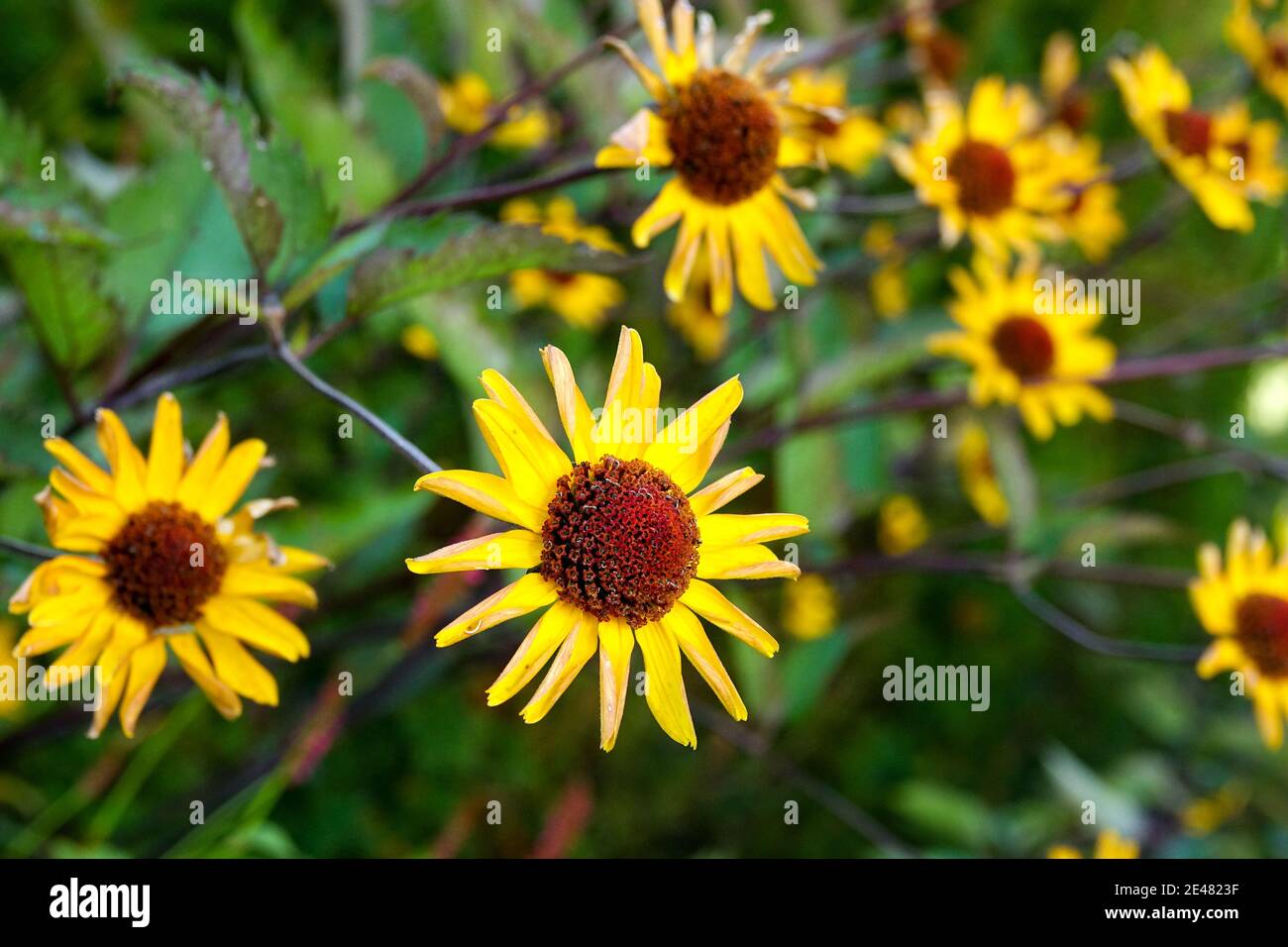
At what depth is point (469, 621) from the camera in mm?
716

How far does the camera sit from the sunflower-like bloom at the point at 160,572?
815 mm

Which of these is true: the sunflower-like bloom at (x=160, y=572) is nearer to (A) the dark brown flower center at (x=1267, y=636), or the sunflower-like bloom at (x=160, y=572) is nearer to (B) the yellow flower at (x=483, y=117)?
(B) the yellow flower at (x=483, y=117)

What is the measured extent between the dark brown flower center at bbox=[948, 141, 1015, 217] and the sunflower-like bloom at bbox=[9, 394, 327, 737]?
1.05 m

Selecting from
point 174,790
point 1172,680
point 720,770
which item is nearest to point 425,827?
point 174,790

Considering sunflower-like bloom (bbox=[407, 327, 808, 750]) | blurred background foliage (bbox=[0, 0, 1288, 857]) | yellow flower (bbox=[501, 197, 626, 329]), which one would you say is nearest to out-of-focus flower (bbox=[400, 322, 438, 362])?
blurred background foliage (bbox=[0, 0, 1288, 857])

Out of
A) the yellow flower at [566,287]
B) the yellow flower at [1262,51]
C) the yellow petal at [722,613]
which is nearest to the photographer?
the yellow petal at [722,613]

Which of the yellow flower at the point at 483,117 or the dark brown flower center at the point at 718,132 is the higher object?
the yellow flower at the point at 483,117

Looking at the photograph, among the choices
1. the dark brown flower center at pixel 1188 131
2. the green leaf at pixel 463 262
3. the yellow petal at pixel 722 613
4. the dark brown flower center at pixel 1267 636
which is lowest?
the dark brown flower center at pixel 1267 636

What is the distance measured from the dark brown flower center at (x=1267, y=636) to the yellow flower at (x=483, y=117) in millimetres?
1164

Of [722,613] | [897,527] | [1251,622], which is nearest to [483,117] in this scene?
[722,613]

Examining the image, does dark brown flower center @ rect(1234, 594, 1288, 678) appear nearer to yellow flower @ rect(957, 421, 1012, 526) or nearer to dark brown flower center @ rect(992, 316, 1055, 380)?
dark brown flower center @ rect(992, 316, 1055, 380)

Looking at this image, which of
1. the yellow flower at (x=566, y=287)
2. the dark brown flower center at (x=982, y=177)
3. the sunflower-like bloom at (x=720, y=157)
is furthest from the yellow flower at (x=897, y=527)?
the sunflower-like bloom at (x=720, y=157)

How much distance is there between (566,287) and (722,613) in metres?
1.12
